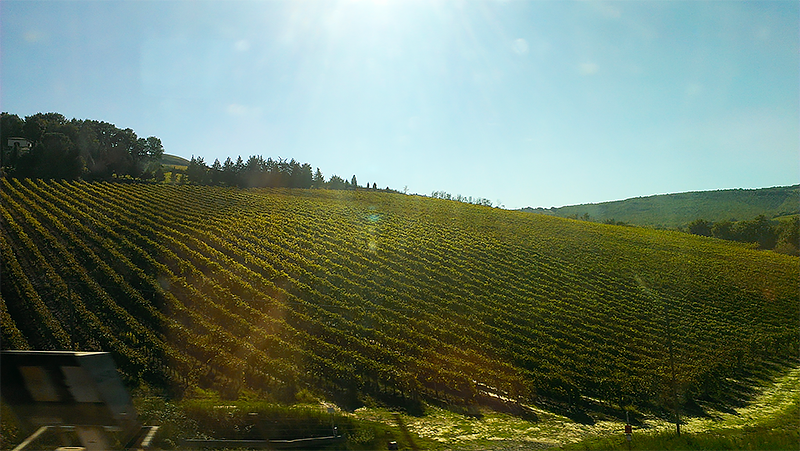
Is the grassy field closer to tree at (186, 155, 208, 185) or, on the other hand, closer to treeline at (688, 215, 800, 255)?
tree at (186, 155, 208, 185)

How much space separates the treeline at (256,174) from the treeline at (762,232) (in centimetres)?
8742

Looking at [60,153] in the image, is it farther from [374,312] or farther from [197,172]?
[374,312]

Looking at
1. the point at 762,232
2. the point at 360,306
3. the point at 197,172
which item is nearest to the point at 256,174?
the point at 197,172

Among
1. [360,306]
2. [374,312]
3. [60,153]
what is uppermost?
[60,153]

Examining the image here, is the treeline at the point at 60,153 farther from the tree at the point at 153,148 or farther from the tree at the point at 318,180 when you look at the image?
Result: the tree at the point at 318,180

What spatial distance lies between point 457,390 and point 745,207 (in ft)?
750

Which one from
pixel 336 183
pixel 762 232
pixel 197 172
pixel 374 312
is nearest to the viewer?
pixel 374 312

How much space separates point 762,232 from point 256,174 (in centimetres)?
10615

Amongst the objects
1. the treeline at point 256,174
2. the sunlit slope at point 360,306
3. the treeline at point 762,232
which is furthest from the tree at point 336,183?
the treeline at point 762,232

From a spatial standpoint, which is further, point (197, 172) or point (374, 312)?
point (197, 172)

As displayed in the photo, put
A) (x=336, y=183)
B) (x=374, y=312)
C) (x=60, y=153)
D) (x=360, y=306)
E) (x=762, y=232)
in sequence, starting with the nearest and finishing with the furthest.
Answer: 1. (x=374, y=312)
2. (x=360, y=306)
3. (x=60, y=153)
4. (x=762, y=232)
5. (x=336, y=183)

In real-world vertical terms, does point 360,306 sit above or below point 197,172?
below

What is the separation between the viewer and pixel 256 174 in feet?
296

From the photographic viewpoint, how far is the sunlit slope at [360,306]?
18969 millimetres
